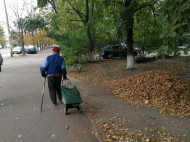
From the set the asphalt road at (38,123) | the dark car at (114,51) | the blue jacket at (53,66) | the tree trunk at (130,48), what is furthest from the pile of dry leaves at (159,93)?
the dark car at (114,51)

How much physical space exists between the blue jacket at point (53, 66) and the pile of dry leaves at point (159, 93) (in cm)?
238

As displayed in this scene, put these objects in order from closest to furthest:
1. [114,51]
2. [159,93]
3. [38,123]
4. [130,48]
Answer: [38,123], [159,93], [130,48], [114,51]

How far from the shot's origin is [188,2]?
11.1ft

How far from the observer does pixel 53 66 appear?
507cm

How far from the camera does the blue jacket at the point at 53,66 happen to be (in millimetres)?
5066

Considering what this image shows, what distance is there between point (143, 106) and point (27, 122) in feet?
10.9

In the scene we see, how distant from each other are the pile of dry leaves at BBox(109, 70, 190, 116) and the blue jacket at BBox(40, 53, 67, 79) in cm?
238

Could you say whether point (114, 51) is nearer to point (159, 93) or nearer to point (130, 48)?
point (130, 48)

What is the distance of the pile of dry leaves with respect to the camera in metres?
4.92

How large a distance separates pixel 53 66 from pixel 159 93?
3528 mm

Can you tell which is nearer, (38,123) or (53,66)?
(38,123)

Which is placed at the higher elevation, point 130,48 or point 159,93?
point 130,48

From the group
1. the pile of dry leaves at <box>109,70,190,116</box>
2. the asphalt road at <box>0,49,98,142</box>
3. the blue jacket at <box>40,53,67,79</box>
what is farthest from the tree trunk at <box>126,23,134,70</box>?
the blue jacket at <box>40,53,67,79</box>

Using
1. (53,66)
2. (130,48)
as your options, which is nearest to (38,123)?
(53,66)
